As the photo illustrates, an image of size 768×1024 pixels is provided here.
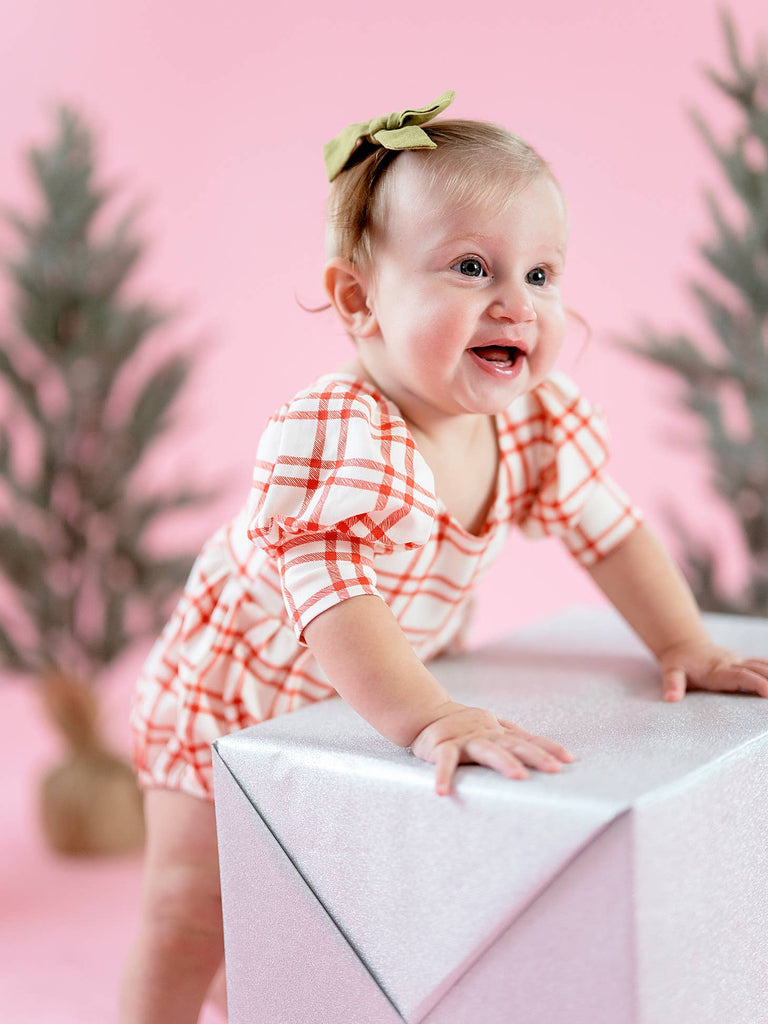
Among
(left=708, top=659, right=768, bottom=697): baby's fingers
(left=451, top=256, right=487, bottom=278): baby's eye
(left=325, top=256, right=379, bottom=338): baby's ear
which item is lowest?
(left=708, top=659, right=768, bottom=697): baby's fingers

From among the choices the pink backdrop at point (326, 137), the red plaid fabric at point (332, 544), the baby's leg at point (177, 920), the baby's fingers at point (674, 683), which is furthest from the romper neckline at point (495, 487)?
the pink backdrop at point (326, 137)

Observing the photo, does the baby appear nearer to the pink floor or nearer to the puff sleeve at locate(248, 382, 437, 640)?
the puff sleeve at locate(248, 382, 437, 640)

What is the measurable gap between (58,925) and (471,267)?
1.44 m

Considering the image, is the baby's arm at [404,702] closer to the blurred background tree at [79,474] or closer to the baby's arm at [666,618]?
the baby's arm at [666,618]

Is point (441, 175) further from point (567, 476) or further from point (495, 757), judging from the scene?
point (495, 757)

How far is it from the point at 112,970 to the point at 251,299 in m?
1.85

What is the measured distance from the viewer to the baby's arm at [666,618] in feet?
3.87

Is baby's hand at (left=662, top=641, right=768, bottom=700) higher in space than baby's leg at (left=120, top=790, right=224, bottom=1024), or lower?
higher

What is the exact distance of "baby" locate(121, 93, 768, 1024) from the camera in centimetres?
104

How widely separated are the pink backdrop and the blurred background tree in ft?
1.17

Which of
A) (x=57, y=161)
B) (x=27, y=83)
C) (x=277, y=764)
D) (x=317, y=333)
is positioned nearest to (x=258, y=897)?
(x=277, y=764)

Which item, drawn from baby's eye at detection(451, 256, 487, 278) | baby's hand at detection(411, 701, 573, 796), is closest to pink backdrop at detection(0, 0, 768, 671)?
baby's eye at detection(451, 256, 487, 278)

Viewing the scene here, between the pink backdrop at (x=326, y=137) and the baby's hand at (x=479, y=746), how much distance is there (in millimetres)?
1800

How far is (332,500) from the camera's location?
1028mm
